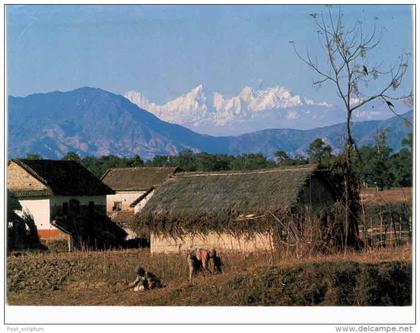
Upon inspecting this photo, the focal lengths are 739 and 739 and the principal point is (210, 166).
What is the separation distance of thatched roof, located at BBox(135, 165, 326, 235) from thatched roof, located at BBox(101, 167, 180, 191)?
19993mm

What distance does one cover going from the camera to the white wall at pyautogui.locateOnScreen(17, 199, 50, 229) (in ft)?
98.6

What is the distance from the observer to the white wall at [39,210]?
98.6 ft

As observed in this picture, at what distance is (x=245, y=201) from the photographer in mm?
20672

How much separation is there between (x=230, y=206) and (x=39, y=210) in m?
12.3

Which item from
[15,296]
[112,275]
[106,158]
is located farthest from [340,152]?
[106,158]

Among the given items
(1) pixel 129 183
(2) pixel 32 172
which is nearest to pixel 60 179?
(2) pixel 32 172

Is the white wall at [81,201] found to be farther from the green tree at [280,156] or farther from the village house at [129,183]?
the green tree at [280,156]

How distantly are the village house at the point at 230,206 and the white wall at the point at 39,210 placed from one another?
28.4 ft

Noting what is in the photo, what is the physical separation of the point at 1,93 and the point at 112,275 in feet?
22.3

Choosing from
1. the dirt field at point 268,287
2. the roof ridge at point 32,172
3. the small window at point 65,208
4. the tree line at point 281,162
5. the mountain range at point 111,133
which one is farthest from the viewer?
the mountain range at point 111,133

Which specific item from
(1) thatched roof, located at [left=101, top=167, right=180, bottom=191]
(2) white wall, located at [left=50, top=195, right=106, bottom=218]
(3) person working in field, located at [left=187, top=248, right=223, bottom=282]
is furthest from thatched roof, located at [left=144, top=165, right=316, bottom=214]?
(1) thatched roof, located at [left=101, top=167, right=180, bottom=191]

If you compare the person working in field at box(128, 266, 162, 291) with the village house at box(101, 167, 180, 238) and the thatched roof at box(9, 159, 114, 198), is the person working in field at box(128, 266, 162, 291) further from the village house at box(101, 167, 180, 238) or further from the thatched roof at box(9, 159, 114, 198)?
the village house at box(101, 167, 180, 238)

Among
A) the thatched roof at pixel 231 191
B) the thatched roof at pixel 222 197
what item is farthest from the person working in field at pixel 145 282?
the thatched roof at pixel 231 191
